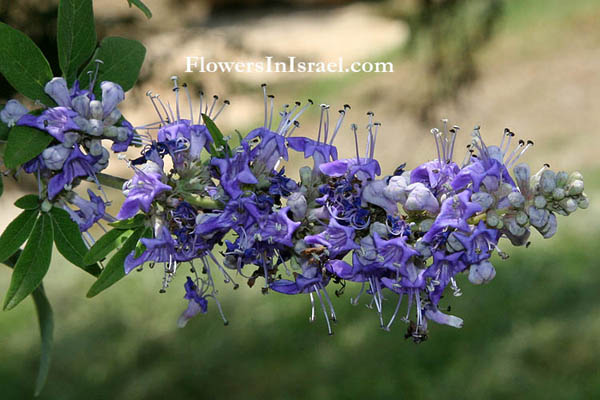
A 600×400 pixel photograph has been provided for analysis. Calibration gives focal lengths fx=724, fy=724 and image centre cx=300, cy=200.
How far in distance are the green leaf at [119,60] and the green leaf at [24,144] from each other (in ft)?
0.92

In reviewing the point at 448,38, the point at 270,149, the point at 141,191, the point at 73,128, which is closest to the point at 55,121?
the point at 73,128

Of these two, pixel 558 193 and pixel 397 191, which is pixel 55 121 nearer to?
pixel 397 191

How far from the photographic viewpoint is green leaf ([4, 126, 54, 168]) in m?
1.70

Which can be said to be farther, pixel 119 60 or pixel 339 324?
pixel 339 324

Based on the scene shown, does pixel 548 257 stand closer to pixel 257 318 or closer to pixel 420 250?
pixel 257 318

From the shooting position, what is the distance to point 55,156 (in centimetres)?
177

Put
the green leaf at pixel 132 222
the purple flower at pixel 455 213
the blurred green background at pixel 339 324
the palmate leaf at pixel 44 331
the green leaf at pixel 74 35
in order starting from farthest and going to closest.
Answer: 1. the blurred green background at pixel 339 324
2. the palmate leaf at pixel 44 331
3. the green leaf at pixel 74 35
4. the green leaf at pixel 132 222
5. the purple flower at pixel 455 213

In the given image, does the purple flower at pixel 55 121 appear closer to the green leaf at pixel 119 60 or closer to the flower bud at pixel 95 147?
the flower bud at pixel 95 147

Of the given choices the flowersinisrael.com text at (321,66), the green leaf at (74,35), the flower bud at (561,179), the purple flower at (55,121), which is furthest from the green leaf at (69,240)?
the flowersinisrael.com text at (321,66)

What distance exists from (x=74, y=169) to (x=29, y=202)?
19 centimetres

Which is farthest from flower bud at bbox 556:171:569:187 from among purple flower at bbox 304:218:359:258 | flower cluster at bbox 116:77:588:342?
purple flower at bbox 304:218:359:258

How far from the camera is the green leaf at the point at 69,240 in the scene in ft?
6.10

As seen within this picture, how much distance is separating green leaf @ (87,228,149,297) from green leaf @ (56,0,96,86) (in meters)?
0.50

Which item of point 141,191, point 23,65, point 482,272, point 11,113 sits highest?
point 23,65
